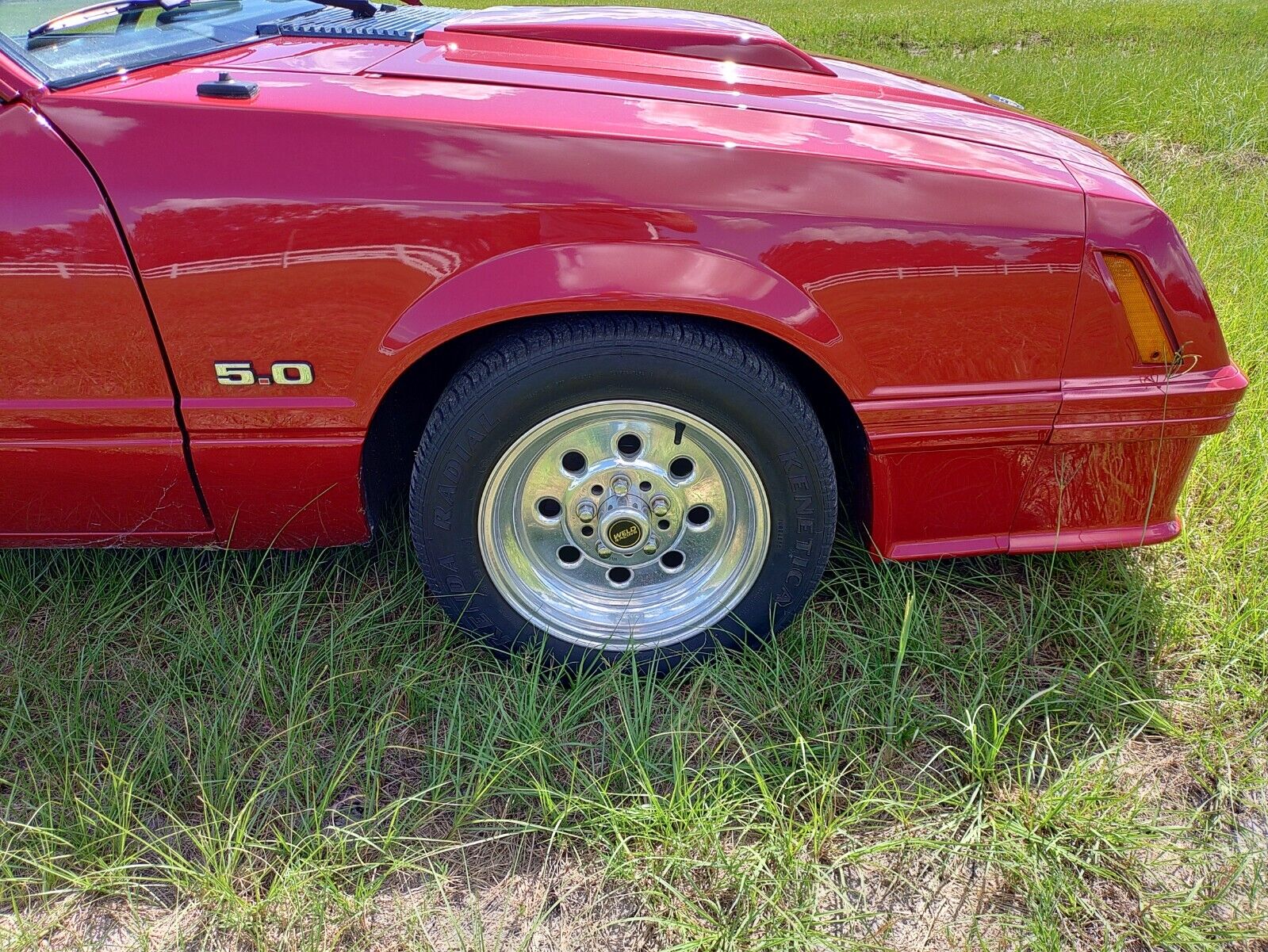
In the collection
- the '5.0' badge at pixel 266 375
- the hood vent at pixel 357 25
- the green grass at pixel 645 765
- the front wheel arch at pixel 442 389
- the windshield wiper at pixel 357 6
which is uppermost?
the windshield wiper at pixel 357 6

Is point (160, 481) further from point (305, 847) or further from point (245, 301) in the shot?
point (305, 847)

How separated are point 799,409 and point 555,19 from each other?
134cm

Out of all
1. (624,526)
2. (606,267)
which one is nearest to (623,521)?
(624,526)

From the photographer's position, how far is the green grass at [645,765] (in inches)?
59.2

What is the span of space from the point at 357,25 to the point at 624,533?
150 centimetres

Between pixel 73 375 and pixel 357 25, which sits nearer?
pixel 73 375

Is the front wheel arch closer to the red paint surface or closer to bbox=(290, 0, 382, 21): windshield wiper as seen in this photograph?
the red paint surface

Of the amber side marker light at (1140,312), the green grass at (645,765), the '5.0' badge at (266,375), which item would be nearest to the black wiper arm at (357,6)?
the '5.0' badge at (266,375)

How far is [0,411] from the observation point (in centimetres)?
168

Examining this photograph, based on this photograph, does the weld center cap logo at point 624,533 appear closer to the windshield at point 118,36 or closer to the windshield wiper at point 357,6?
the windshield at point 118,36

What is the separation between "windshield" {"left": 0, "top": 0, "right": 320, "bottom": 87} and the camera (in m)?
1.65

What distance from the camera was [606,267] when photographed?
159 centimetres

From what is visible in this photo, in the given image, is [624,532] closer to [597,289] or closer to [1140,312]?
[597,289]

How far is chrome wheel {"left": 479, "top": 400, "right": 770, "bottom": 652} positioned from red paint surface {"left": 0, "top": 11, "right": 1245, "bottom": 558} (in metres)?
0.27
